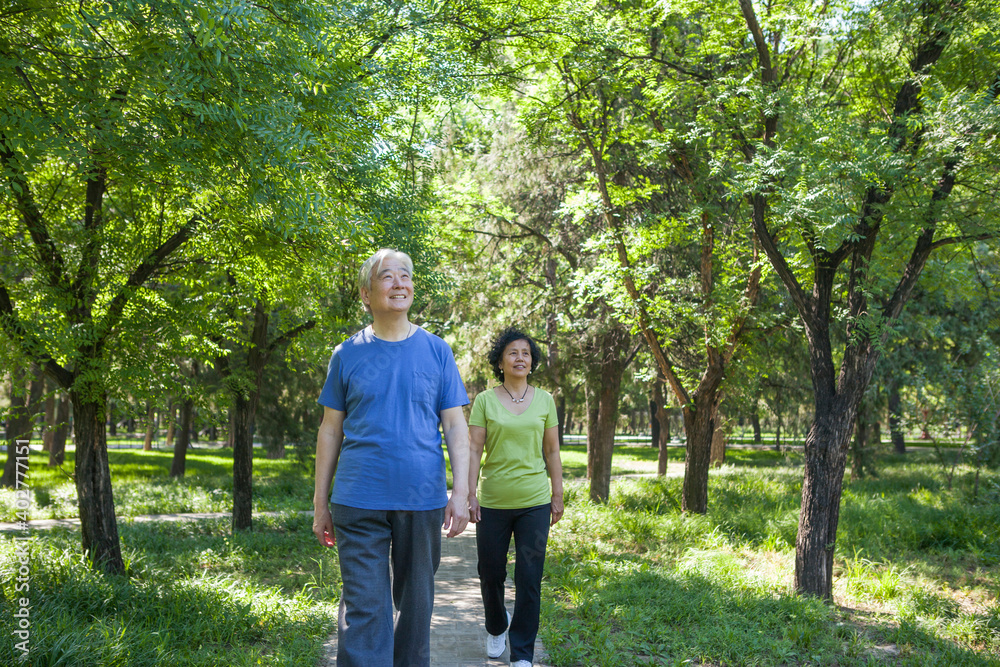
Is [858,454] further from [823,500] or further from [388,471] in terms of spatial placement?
[388,471]

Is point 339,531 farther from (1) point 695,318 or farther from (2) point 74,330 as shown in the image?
(1) point 695,318

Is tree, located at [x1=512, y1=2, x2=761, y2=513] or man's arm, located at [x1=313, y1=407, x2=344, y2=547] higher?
tree, located at [x1=512, y1=2, x2=761, y2=513]

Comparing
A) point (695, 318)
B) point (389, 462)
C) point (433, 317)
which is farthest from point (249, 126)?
point (433, 317)

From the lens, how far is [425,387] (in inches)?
123

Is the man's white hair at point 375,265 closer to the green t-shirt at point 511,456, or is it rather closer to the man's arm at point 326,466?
the man's arm at point 326,466

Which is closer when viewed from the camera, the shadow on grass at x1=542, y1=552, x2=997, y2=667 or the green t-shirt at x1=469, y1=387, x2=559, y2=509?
the green t-shirt at x1=469, y1=387, x2=559, y2=509

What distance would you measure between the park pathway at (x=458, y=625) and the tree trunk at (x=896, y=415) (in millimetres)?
8509

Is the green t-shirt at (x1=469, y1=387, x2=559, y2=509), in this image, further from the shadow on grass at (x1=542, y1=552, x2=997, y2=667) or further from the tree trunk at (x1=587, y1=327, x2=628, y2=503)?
the tree trunk at (x1=587, y1=327, x2=628, y2=503)

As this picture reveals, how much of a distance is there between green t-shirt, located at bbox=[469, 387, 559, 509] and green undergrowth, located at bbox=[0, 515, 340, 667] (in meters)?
1.69

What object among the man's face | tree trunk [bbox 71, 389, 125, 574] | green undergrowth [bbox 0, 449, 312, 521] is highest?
the man's face

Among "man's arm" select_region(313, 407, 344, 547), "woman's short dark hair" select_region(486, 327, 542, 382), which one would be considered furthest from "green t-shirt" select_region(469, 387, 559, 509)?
"man's arm" select_region(313, 407, 344, 547)

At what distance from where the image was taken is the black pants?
4.29 metres

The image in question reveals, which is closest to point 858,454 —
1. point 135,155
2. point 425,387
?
point 425,387

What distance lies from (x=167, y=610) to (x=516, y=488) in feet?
10.2
